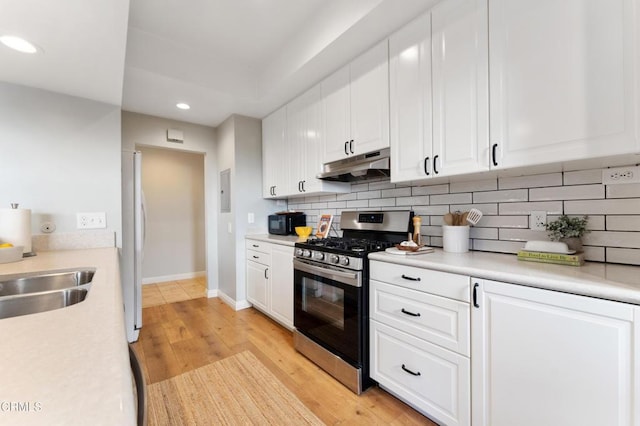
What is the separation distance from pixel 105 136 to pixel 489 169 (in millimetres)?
2739

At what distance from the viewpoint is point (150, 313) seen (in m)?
3.23

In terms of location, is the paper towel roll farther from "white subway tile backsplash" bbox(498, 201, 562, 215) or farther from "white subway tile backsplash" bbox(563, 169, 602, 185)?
"white subway tile backsplash" bbox(563, 169, 602, 185)

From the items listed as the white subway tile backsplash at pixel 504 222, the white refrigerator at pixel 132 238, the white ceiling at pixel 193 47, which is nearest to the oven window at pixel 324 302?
the white subway tile backsplash at pixel 504 222

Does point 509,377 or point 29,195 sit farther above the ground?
point 29,195

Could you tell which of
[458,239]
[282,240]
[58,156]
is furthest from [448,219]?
[58,156]

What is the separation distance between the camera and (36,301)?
3.32 feet

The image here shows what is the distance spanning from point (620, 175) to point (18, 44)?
3.12 meters

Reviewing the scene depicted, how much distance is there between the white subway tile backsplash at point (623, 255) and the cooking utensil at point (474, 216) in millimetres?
601

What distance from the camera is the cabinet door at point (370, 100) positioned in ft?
6.55

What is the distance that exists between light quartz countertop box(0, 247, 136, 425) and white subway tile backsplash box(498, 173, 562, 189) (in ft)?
6.54

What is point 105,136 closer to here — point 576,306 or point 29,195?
point 29,195

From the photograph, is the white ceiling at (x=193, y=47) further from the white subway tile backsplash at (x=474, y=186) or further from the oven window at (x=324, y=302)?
the oven window at (x=324, y=302)

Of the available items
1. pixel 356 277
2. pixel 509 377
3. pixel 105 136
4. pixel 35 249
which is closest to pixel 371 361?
pixel 356 277

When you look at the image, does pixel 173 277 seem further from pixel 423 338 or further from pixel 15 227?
pixel 423 338
